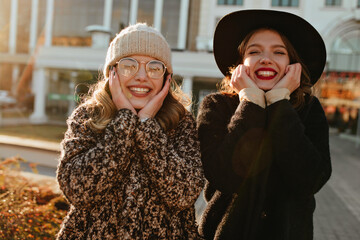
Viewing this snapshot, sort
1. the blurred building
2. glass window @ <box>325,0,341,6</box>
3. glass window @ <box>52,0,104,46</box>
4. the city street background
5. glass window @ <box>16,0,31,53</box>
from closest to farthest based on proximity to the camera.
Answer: the city street background < the blurred building < glass window @ <box>325,0,341,6</box> < glass window @ <box>52,0,104,46</box> < glass window @ <box>16,0,31,53</box>

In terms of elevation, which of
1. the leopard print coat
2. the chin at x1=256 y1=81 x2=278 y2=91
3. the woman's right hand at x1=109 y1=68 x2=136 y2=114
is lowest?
the leopard print coat

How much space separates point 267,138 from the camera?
5.34 ft

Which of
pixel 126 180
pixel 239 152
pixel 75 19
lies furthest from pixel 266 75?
pixel 75 19

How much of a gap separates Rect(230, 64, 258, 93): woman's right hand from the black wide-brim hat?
294 millimetres

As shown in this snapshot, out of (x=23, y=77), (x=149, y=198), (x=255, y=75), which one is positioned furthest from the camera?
(x=23, y=77)

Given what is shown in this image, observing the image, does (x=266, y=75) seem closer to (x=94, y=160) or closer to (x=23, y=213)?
(x=94, y=160)

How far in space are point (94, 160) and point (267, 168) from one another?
2.94 feet

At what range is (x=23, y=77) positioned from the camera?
112 feet

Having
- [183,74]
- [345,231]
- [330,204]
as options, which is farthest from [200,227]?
[183,74]

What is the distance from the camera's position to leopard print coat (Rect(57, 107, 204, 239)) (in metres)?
1.53

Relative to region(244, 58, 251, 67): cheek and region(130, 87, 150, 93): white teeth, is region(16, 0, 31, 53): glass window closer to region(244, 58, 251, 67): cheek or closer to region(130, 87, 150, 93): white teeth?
region(130, 87, 150, 93): white teeth

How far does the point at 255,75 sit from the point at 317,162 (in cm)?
59

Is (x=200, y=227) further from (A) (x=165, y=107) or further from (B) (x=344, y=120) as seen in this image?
(B) (x=344, y=120)

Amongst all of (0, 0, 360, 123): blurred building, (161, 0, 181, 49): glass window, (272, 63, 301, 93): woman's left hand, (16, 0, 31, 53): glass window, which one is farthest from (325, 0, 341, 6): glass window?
(16, 0, 31, 53): glass window
